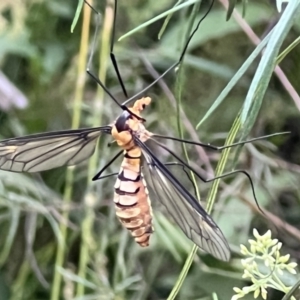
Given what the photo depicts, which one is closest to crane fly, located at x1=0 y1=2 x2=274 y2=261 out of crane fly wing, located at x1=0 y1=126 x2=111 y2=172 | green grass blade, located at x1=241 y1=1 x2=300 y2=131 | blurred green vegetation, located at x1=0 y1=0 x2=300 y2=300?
crane fly wing, located at x1=0 y1=126 x2=111 y2=172

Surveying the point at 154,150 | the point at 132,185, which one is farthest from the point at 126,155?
the point at 154,150

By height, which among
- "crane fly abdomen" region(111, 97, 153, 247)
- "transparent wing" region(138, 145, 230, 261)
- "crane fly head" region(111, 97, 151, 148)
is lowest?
"transparent wing" region(138, 145, 230, 261)

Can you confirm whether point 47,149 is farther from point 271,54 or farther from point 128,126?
point 271,54

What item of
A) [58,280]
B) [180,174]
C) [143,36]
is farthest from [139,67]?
[58,280]

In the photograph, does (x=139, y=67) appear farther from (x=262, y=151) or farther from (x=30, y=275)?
(x=30, y=275)

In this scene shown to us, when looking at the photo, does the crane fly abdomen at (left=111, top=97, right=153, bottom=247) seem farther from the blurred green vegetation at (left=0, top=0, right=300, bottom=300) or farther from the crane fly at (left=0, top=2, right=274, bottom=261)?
the blurred green vegetation at (left=0, top=0, right=300, bottom=300)
